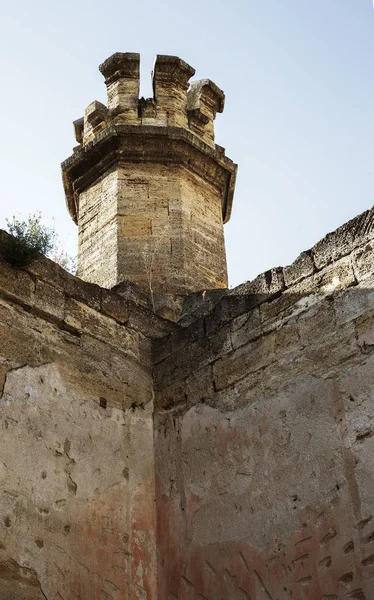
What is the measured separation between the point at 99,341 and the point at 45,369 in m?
0.61

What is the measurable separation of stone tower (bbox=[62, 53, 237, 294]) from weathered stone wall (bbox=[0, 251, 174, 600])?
1.38 meters

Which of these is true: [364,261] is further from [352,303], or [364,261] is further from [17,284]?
[17,284]

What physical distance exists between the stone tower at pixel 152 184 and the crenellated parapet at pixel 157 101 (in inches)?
0.4

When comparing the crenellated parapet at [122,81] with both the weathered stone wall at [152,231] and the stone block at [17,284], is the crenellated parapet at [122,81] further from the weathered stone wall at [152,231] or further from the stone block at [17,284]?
the stone block at [17,284]

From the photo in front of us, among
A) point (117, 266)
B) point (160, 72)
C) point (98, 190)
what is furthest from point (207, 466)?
point (160, 72)

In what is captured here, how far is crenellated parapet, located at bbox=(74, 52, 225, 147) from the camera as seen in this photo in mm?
8242

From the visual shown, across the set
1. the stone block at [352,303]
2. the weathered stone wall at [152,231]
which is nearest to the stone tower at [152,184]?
the weathered stone wall at [152,231]

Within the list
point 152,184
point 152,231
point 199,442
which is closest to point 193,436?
point 199,442

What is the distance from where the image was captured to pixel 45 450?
4977 mm

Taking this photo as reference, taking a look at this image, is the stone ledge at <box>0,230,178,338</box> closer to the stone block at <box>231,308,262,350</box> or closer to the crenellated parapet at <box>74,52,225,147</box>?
the stone block at <box>231,308,262,350</box>

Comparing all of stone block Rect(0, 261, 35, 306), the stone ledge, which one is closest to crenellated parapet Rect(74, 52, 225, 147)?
the stone ledge

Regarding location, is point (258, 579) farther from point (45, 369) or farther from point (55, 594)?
point (45, 369)

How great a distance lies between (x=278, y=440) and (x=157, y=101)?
4.61 metres

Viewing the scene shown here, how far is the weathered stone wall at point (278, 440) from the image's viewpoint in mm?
4410
